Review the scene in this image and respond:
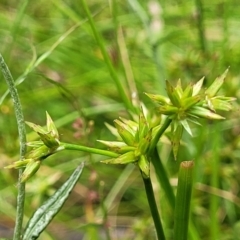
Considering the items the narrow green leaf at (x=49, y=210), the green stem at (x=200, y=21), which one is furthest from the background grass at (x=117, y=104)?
the narrow green leaf at (x=49, y=210)

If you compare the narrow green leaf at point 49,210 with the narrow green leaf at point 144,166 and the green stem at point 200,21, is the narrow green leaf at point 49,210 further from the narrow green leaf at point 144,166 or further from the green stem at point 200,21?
the green stem at point 200,21

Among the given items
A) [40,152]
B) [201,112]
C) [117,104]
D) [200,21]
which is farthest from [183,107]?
[117,104]

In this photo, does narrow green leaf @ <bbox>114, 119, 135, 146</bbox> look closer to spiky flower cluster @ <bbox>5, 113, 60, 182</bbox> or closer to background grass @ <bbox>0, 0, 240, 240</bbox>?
spiky flower cluster @ <bbox>5, 113, 60, 182</bbox>

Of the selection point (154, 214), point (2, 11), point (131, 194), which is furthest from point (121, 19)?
point (154, 214)

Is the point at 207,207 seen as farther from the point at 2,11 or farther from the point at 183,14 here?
the point at 2,11

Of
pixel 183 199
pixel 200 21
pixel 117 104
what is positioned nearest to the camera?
pixel 183 199

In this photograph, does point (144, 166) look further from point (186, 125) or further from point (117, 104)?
point (117, 104)
